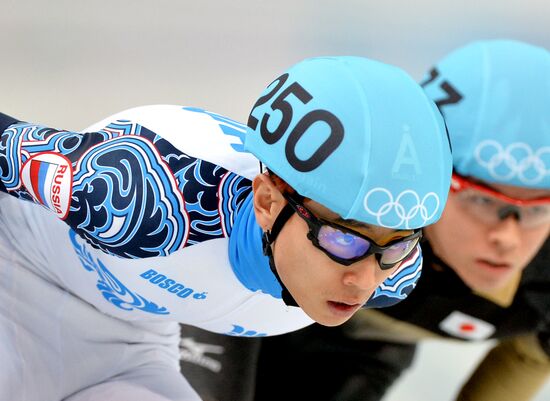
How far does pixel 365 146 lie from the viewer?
1103 mm

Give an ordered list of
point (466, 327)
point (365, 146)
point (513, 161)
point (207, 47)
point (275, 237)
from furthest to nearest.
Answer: point (207, 47), point (466, 327), point (513, 161), point (275, 237), point (365, 146)

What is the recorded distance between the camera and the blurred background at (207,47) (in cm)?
219

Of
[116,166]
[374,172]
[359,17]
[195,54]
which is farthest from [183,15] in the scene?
[374,172]

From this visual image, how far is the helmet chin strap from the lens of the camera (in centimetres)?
121

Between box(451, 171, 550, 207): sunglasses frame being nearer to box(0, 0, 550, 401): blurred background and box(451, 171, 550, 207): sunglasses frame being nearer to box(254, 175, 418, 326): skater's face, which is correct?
box(254, 175, 418, 326): skater's face

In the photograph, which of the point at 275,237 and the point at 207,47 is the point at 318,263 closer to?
the point at 275,237

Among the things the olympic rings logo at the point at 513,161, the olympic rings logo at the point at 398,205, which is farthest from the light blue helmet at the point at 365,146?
the olympic rings logo at the point at 513,161

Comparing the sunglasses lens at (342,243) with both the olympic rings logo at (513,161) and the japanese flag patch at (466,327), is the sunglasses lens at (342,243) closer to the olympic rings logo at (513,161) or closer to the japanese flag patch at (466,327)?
the olympic rings logo at (513,161)

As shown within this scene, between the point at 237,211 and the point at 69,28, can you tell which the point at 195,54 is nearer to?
the point at 69,28

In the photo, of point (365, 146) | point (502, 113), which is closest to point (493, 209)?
point (502, 113)

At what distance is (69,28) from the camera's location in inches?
88.8

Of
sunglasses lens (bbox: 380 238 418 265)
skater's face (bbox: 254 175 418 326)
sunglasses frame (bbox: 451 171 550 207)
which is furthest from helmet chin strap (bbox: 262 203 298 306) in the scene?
sunglasses frame (bbox: 451 171 550 207)

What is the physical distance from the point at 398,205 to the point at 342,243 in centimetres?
9

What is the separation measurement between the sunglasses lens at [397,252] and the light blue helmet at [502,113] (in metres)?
0.47
